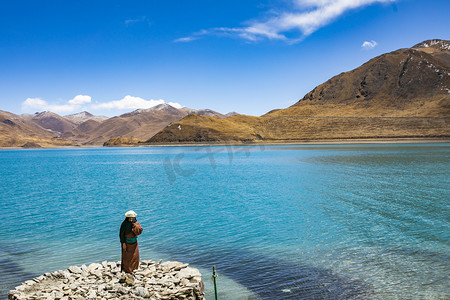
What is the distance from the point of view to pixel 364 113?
5541 inches

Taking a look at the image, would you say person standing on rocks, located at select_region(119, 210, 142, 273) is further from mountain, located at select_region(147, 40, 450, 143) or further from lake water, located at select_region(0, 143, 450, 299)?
mountain, located at select_region(147, 40, 450, 143)

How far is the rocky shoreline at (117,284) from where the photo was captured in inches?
249

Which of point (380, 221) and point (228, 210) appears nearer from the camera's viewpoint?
point (380, 221)

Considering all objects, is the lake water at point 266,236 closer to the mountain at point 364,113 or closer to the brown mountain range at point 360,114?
the brown mountain range at point 360,114

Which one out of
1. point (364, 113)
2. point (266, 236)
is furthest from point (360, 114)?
point (266, 236)

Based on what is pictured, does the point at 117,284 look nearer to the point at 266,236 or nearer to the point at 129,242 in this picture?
the point at 129,242

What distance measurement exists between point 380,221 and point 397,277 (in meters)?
6.33

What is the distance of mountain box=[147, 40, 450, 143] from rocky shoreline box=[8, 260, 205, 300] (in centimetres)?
11226

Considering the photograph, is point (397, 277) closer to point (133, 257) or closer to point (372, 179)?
point (133, 257)

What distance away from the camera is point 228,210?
17.3m

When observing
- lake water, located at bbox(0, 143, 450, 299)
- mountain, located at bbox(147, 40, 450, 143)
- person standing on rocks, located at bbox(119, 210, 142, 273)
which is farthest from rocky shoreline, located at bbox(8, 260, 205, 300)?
mountain, located at bbox(147, 40, 450, 143)

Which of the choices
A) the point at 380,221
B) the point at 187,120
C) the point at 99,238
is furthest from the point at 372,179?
the point at 187,120

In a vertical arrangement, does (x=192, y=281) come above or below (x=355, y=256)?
above

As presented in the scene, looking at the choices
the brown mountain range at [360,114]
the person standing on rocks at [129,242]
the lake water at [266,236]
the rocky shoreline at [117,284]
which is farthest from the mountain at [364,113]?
the person standing on rocks at [129,242]
